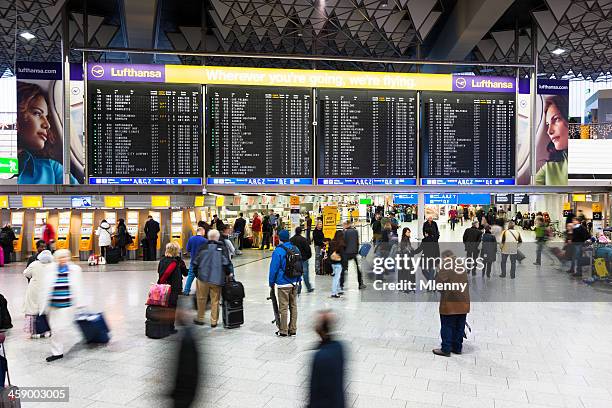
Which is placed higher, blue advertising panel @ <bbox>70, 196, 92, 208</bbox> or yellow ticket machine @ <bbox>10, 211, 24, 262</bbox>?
blue advertising panel @ <bbox>70, 196, 92, 208</bbox>

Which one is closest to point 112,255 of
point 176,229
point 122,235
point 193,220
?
point 122,235

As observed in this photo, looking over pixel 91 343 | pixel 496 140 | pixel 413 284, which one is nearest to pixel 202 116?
pixel 91 343

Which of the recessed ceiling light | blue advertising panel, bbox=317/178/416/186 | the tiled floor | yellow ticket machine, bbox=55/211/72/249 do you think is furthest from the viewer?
the recessed ceiling light

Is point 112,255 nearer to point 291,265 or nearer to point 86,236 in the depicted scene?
point 86,236

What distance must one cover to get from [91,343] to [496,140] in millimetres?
9367

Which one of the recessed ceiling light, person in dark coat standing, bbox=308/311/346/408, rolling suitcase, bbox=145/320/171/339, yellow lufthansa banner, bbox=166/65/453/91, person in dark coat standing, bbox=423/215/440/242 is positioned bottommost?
rolling suitcase, bbox=145/320/171/339

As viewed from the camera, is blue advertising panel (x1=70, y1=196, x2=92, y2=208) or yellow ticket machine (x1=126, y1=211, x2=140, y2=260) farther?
yellow ticket machine (x1=126, y1=211, x2=140, y2=260)

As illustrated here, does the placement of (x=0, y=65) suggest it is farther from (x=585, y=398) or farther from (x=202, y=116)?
(x=585, y=398)

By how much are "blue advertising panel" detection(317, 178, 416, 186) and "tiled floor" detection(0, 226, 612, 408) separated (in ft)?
8.77

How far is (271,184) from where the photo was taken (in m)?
10.6

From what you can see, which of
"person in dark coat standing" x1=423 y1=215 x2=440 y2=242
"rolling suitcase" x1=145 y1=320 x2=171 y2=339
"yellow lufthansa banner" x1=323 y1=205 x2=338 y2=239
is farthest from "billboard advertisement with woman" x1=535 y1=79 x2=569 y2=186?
"rolling suitcase" x1=145 y1=320 x2=171 y2=339

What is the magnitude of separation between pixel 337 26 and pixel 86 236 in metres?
12.9

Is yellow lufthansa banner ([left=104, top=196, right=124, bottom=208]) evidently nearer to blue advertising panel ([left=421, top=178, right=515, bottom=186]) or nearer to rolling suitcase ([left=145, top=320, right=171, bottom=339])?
rolling suitcase ([left=145, top=320, right=171, bottom=339])

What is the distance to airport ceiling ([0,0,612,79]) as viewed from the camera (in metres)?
15.0
